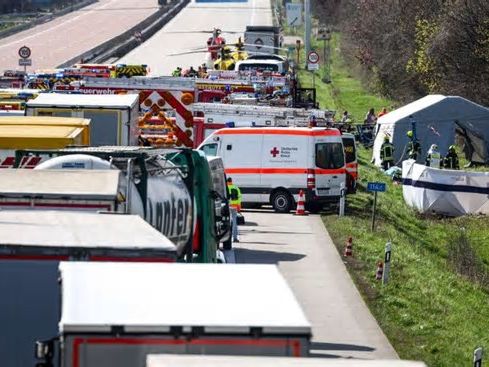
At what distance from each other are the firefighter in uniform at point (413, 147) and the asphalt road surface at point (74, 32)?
127ft

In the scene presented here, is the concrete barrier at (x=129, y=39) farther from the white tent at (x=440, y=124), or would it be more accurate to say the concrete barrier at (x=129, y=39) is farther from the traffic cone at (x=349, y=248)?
the traffic cone at (x=349, y=248)

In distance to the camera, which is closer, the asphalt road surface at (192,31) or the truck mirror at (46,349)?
the truck mirror at (46,349)

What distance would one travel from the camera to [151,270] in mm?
8859

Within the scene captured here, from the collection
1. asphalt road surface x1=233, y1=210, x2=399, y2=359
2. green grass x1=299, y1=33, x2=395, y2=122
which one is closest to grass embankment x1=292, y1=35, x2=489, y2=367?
asphalt road surface x1=233, y1=210, x2=399, y2=359

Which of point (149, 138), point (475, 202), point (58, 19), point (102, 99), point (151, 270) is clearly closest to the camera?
point (151, 270)

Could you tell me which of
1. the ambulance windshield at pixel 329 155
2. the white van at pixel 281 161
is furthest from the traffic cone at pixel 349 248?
the ambulance windshield at pixel 329 155

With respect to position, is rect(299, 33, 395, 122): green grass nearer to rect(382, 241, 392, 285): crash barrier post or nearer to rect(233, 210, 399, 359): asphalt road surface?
rect(233, 210, 399, 359): asphalt road surface

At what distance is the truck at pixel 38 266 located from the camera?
30.9 ft

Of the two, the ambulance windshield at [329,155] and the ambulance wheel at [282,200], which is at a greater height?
the ambulance windshield at [329,155]

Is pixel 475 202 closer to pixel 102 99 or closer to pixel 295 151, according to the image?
pixel 295 151

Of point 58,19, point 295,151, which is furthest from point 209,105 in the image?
point 58,19

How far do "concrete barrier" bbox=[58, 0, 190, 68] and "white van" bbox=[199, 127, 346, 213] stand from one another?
42439mm

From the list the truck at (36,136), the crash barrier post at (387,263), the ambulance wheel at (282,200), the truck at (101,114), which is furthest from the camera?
the ambulance wheel at (282,200)

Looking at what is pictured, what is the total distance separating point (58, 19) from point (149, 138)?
9001 cm
